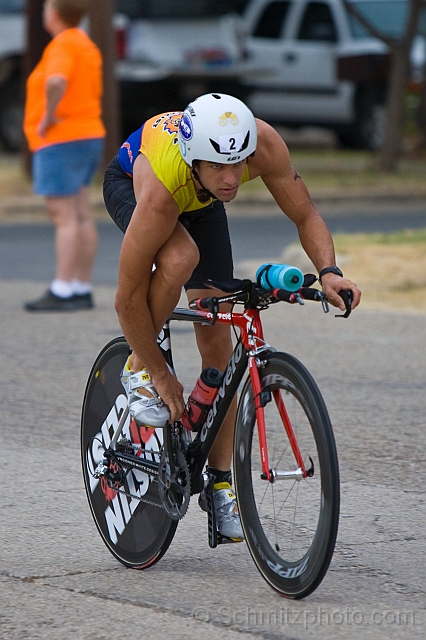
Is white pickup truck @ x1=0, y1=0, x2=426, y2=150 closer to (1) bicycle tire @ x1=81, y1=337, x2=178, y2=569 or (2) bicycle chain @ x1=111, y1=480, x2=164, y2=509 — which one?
(1) bicycle tire @ x1=81, y1=337, x2=178, y2=569

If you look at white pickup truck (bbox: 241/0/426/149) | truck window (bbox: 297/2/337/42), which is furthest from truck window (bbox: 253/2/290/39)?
truck window (bbox: 297/2/337/42)

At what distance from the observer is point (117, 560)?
161 inches

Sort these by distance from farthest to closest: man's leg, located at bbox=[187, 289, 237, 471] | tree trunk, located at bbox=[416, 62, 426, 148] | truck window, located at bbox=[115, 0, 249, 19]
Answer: tree trunk, located at bbox=[416, 62, 426, 148]
truck window, located at bbox=[115, 0, 249, 19]
man's leg, located at bbox=[187, 289, 237, 471]

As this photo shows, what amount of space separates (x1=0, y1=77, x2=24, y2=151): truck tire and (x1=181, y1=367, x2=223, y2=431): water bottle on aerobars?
49.7 feet

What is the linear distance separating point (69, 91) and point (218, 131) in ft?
18.3

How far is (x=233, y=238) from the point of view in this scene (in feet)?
43.2

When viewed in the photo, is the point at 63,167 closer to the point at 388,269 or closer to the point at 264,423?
the point at 388,269

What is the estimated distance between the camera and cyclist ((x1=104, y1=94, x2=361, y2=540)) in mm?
3590

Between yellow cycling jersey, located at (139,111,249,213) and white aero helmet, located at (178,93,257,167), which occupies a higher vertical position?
white aero helmet, located at (178,93,257,167)

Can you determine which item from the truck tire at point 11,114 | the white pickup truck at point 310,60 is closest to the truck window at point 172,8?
the white pickup truck at point 310,60

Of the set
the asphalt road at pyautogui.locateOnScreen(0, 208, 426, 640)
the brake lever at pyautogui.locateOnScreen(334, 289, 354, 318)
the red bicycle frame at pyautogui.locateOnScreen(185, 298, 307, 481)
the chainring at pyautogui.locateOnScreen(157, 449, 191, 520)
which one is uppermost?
the brake lever at pyautogui.locateOnScreen(334, 289, 354, 318)

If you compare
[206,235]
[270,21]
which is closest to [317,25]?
[270,21]

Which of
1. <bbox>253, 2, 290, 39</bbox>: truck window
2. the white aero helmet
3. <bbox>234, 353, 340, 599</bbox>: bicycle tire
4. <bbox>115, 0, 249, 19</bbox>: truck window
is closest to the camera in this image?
<bbox>234, 353, 340, 599</bbox>: bicycle tire

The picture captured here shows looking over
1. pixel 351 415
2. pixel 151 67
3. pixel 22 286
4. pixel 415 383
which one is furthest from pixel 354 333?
pixel 151 67
